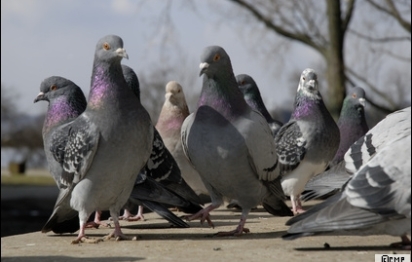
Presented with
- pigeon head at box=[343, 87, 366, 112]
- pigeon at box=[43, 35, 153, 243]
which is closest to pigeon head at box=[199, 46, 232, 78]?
pigeon at box=[43, 35, 153, 243]

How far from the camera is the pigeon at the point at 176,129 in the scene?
25.5ft

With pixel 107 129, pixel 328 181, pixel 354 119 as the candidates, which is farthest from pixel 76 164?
pixel 354 119

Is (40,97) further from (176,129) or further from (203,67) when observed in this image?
(176,129)

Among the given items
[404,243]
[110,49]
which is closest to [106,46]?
[110,49]

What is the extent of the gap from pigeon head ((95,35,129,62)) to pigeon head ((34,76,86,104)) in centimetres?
86

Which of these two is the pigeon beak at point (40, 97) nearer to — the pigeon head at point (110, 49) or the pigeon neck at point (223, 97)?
the pigeon head at point (110, 49)

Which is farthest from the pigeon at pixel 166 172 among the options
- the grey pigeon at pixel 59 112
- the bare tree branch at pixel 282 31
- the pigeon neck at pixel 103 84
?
the bare tree branch at pixel 282 31

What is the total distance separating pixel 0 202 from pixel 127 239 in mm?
14228

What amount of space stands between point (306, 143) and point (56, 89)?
2.48 meters

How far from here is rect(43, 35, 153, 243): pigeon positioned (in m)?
5.13

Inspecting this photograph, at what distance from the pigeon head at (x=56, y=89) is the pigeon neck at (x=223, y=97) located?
1137 mm

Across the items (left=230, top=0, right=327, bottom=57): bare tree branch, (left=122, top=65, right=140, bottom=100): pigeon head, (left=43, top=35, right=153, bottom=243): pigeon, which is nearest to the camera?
(left=43, top=35, right=153, bottom=243): pigeon

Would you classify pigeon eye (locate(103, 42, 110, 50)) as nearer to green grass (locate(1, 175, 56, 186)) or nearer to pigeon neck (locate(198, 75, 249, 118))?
pigeon neck (locate(198, 75, 249, 118))

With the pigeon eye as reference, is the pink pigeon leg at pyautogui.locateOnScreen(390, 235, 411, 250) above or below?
below
